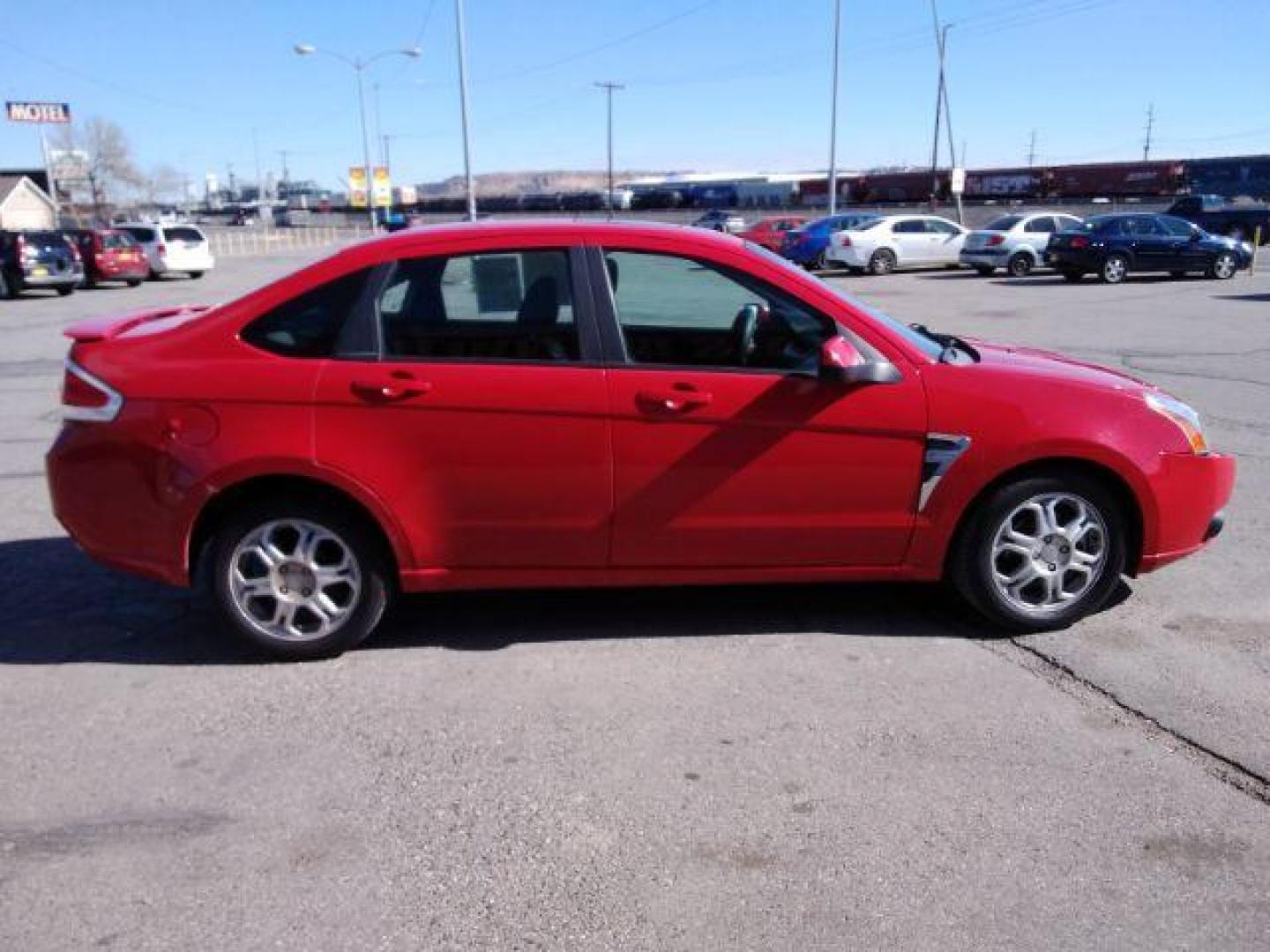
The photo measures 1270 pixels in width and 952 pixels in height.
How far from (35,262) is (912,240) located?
21660 mm

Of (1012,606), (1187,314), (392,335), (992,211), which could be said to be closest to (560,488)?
(392,335)

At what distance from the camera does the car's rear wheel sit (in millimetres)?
24688

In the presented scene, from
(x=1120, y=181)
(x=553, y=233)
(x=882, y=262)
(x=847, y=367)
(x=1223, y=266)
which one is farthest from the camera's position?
(x=1120, y=181)

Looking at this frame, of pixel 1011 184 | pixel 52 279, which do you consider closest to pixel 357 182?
pixel 1011 184

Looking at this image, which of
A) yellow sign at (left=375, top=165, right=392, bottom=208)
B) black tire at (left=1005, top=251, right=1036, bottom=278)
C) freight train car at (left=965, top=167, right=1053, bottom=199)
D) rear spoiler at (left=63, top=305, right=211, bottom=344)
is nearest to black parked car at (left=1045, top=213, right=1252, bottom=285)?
black tire at (left=1005, top=251, right=1036, bottom=278)

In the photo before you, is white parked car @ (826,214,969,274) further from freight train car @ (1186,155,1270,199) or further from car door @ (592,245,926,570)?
freight train car @ (1186,155,1270,199)

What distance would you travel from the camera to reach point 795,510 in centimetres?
423

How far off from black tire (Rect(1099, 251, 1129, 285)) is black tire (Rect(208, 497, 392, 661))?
23503 millimetres

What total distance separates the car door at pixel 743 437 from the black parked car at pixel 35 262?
23.8 meters

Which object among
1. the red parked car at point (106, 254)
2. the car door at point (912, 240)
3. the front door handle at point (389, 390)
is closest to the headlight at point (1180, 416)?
the front door handle at point (389, 390)

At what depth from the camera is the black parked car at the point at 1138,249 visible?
24.1m

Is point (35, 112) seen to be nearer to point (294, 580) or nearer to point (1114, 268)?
point (1114, 268)

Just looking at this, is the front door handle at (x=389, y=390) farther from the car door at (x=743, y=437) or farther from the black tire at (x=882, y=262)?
the black tire at (x=882, y=262)

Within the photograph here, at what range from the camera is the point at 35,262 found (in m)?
23.7
